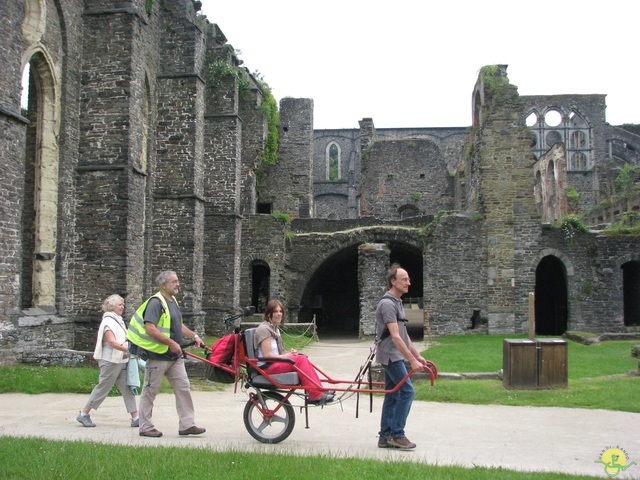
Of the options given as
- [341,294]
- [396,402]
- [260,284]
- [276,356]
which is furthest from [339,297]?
[396,402]

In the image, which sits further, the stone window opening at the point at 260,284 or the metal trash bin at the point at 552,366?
the stone window opening at the point at 260,284

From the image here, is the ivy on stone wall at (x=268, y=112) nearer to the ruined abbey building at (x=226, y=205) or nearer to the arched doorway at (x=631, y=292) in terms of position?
the ruined abbey building at (x=226, y=205)

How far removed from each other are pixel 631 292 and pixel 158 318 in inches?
901

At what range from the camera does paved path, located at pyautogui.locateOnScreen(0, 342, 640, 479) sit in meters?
6.57

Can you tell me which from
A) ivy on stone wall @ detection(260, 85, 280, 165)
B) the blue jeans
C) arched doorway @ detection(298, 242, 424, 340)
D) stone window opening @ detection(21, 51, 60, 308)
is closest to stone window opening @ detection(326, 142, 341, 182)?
arched doorway @ detection(298, 242, 424, 340)

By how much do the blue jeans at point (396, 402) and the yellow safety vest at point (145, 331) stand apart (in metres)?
2.36

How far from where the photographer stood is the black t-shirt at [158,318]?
7.21 meters

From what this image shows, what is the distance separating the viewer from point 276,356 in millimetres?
6957

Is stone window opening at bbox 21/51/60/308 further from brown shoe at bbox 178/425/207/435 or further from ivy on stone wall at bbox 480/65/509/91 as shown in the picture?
A: ivy on stone wall at bbox 480/65/509/91

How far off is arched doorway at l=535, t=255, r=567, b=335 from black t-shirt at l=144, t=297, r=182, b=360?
21.1 metres

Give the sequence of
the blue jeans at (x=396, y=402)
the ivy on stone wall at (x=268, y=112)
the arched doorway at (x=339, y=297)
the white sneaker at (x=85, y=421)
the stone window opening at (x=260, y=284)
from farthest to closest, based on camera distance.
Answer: the arched doorway at (x=339, y=297) → the ivy on stone wall at (x=268, y=112) → the stone window opening at (x=260, y=284) → the white sneaker at (x=85, y=421) → the blue jeans at (x=396, y=402)

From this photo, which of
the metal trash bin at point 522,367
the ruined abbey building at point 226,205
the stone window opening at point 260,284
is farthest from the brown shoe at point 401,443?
the stone window opening at point 260,284

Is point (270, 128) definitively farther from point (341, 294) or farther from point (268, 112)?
point (341, 294)

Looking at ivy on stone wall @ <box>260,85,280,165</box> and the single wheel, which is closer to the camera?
the single wheel
